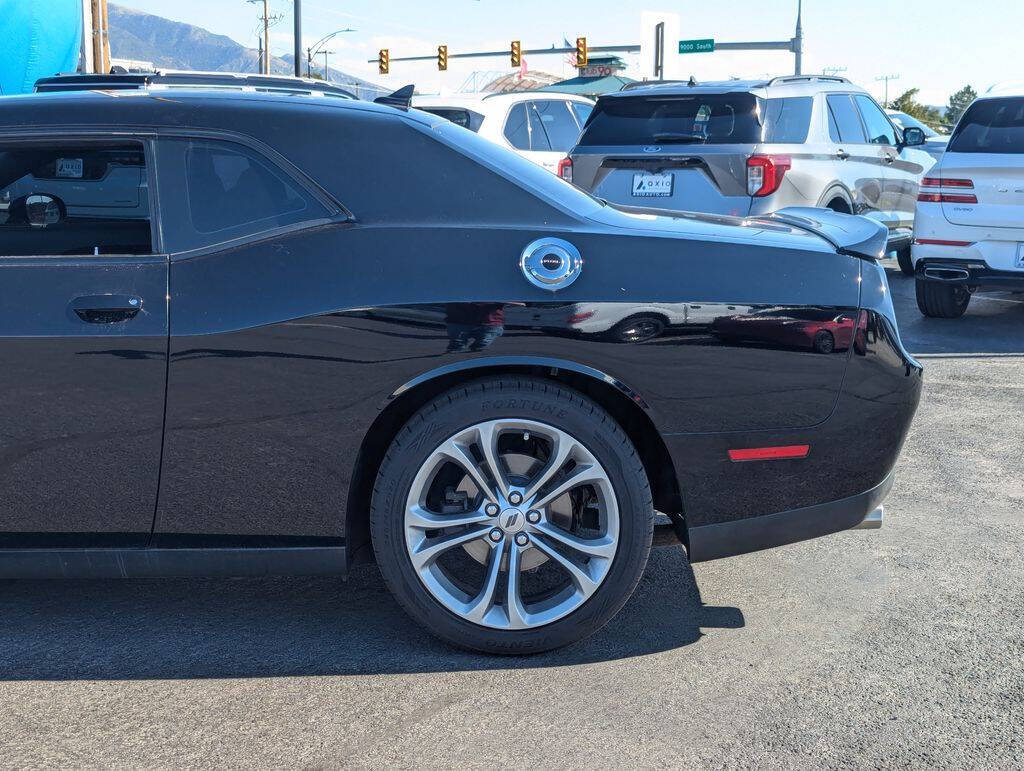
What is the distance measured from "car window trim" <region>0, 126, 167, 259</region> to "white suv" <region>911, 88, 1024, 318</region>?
7040 millimetres

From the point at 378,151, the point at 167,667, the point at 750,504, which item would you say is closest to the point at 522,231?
the point at 378,151

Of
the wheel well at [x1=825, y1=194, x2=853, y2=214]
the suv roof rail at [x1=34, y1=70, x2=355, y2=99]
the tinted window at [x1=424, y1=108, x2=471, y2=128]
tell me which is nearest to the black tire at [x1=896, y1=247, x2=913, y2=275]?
the wheel well at [x1=825, y1=194, x2=853, y2=214]

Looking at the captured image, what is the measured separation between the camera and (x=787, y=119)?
9.13 meters

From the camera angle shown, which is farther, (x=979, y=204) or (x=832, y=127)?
(x=832, y=127)

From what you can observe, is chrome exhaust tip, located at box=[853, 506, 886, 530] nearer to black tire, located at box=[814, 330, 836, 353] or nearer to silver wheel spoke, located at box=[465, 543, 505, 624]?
black tire, located at box=[814, 330, 836, 353]

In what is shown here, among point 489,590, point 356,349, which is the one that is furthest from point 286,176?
point 489,590

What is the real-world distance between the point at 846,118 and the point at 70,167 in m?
8.40

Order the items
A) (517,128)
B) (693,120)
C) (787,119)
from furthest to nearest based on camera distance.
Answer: (517,128)
(787,119)
(693,120)

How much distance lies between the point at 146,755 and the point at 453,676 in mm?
842

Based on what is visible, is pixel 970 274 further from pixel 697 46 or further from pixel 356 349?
pixel 697 46

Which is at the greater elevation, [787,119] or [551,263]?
[787,119]

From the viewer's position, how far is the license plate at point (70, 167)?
3377 millimetres

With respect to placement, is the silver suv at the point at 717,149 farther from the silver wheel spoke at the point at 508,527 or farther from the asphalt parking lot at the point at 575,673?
the silver wheel spoke at the point at 508,527

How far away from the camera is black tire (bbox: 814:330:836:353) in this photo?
3.28 metres
